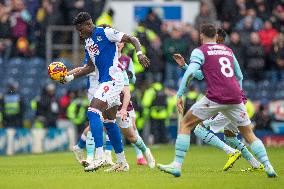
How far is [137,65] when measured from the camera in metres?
29.5

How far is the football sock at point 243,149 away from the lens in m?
16.7

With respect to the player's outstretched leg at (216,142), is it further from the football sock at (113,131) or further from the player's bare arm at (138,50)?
the player's bare arm at (138,50)

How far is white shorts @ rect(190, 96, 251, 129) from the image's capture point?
47.8 feet

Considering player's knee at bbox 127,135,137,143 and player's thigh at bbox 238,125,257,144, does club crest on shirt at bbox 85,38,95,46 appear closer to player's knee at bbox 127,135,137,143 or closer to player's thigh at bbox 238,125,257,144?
player's knee at bbox 127,135,137,143

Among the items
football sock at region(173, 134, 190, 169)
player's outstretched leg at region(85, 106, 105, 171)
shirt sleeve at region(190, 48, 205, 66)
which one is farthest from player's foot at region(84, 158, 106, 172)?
shirt sleeve at region(190, 48, 205, 66)

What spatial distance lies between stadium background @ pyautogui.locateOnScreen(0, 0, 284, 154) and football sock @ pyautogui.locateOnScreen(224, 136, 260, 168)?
11579mm

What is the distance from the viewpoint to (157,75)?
31188 millimetres

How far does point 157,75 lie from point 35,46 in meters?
4.00

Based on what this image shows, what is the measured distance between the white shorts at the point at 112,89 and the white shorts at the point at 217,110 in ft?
6.22

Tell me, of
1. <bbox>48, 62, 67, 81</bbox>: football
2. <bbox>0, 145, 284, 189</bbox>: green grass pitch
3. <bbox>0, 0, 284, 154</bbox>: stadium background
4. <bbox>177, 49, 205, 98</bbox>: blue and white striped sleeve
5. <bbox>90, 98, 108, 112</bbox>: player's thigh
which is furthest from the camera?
<bbox>0, 0, 284, 154</bbox>: stadium background

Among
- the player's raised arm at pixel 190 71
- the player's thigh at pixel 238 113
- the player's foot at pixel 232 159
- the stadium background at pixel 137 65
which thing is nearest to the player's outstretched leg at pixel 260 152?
the player's thigh at pixel 238 113

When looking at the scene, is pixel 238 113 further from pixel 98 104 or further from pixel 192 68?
pixel 98 104

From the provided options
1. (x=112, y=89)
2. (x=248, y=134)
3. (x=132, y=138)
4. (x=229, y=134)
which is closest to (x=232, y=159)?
(x=229, y=134)

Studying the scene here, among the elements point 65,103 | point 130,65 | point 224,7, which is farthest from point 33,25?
point 130,65
